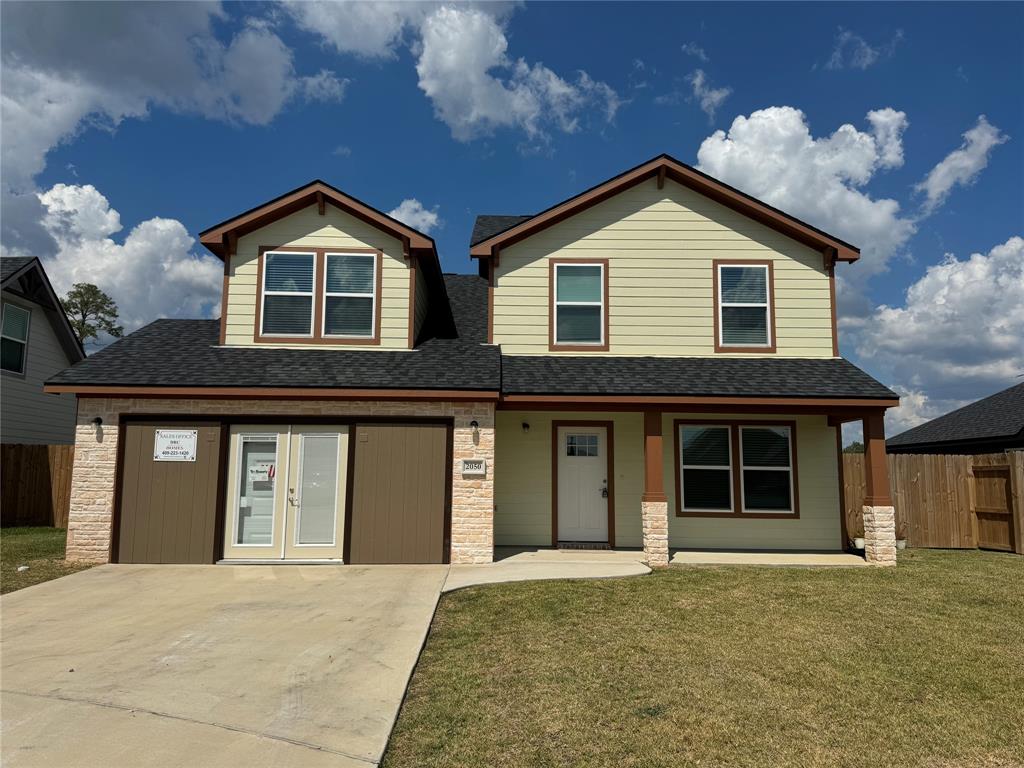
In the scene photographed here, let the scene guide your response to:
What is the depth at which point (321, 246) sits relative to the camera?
11758mm

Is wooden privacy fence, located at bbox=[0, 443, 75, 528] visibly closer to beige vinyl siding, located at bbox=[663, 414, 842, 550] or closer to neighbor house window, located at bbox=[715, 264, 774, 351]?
beige vinyl siding, located at bbox=[663, 414, 842, 550]

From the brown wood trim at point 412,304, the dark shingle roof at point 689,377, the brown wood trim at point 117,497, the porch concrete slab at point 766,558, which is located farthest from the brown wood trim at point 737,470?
the brown wood trim at point 117,497

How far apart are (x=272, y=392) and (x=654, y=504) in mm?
6834

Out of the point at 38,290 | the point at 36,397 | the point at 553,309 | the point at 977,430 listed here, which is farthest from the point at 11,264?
the point at 977,430

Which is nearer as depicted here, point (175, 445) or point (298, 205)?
point (175, 445)

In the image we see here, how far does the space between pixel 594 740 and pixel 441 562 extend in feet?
20.7

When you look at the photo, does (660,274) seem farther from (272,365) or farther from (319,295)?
(272,365)

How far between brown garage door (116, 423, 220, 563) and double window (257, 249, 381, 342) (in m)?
2.65

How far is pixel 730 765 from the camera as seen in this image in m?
3.76

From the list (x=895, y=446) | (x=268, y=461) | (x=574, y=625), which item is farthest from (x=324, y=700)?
(x=895, y=446)

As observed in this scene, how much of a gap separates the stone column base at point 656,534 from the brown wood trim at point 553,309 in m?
3.45

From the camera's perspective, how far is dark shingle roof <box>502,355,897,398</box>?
10664 millimetres

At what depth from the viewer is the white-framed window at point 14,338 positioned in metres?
16.4

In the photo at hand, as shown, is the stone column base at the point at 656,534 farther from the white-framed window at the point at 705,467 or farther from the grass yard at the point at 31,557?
the grass yard at the point at 31,557
